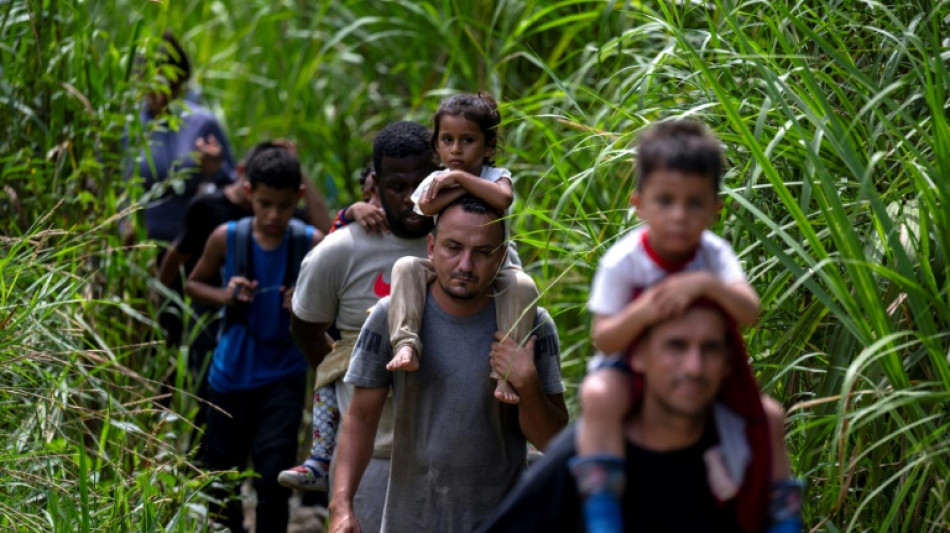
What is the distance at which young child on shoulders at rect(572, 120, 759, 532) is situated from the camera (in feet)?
8.21

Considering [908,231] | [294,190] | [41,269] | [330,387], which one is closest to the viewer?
[908,231]

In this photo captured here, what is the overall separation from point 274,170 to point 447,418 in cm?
227

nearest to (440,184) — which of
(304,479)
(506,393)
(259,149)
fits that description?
(506,393)

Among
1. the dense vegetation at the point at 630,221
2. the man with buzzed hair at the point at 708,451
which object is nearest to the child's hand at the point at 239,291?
the dense vegetation at the point at 630,221

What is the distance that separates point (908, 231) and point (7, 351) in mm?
2626

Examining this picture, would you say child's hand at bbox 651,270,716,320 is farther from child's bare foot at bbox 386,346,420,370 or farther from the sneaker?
the sneaker

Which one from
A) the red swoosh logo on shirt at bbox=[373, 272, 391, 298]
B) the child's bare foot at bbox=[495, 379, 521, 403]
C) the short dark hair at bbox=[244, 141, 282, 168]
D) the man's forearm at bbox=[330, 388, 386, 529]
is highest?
the short dark hair at bbox=[244, 141, 282, 168]

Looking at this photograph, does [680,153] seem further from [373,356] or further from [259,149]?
[259,149]

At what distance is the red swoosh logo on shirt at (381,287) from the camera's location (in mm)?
4719

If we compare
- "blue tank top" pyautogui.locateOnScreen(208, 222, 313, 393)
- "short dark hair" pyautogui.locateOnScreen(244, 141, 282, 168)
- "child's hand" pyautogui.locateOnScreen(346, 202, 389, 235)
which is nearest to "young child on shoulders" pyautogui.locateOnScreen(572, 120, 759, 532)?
"child's hand" pyautogui.locateOnScreen(346, 202, 389, 235)

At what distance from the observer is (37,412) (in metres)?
4.70

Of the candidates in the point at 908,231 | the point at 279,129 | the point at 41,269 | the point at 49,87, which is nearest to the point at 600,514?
the point at 908,231

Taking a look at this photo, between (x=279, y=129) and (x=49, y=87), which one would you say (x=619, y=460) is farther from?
(x=279, y=129)

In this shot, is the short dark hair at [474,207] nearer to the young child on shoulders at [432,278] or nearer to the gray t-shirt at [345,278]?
the young child on shoulders at [432,278]
